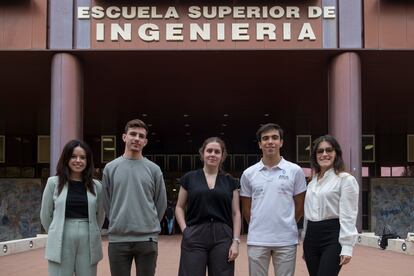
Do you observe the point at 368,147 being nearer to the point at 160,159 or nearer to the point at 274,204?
the point at 160,159

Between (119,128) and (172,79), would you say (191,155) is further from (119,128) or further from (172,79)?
(172,79)

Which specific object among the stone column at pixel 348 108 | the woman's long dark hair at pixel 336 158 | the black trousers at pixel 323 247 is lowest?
the black trousers at pixel 323 247

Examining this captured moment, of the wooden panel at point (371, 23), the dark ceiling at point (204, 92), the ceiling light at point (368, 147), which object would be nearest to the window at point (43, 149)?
the dark ceiling at point (204, 92)

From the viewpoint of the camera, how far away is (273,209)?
5.20 meters

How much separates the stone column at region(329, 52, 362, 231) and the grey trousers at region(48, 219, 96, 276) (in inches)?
452

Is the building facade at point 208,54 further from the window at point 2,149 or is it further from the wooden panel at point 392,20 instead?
the window at point 2,149

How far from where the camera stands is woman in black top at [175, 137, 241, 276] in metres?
5.15

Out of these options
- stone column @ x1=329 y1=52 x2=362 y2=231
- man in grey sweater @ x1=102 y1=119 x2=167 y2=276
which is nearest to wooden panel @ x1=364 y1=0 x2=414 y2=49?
stone column @ x1=329 y1=52 x2=362 y2=231

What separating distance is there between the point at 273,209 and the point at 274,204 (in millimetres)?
41

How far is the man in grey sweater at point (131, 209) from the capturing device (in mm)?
5223

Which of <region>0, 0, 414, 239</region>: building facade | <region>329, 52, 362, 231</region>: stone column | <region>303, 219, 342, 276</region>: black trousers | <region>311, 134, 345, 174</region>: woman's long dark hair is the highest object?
<region>0, 0, 414, 239</region>: building facade

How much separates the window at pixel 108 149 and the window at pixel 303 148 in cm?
829

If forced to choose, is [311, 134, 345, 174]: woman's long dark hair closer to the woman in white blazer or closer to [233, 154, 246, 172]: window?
the woman in white blazer

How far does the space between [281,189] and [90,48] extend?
36.8ft
